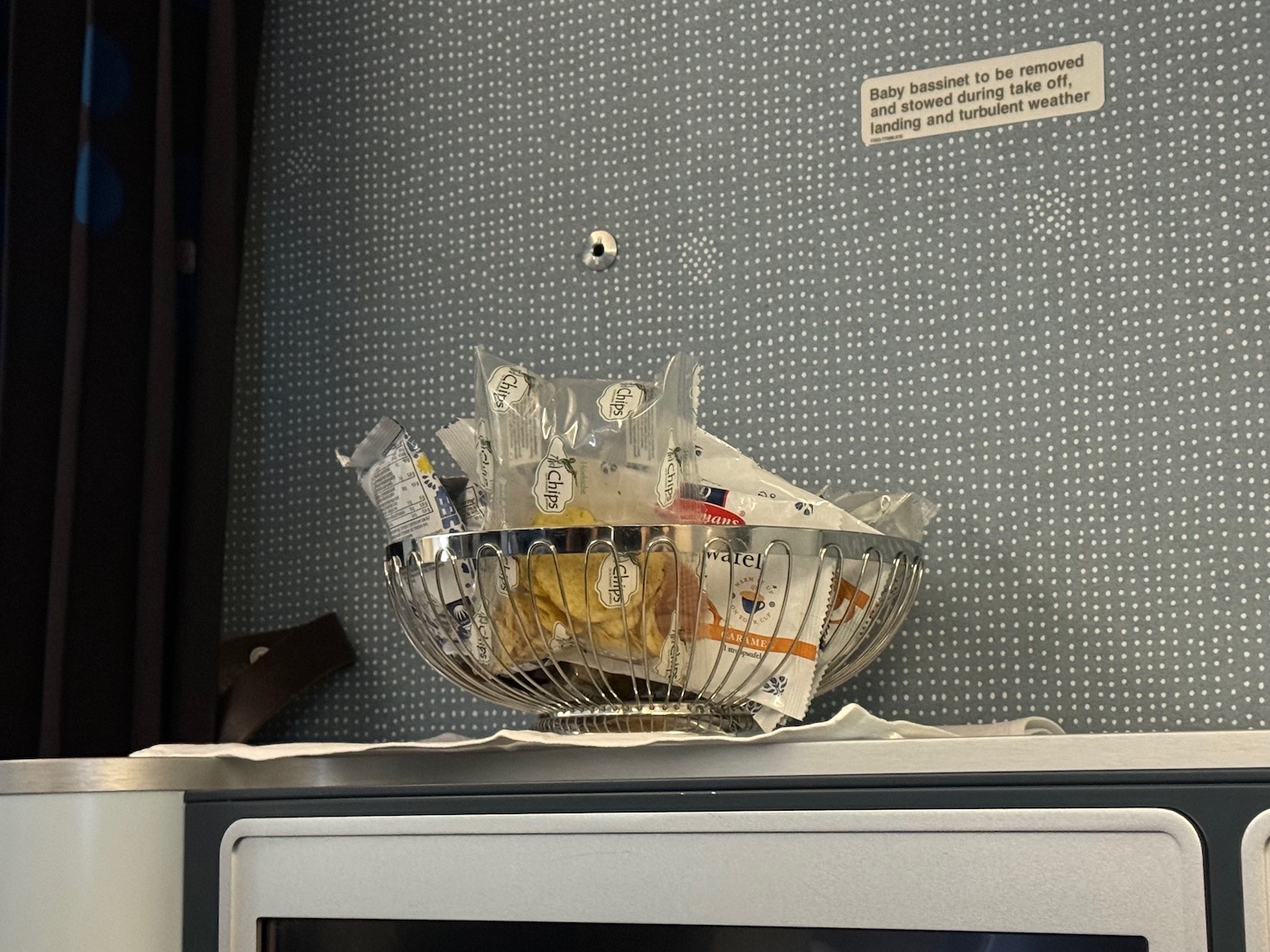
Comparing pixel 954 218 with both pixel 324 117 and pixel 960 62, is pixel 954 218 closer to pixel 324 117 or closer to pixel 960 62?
pixel 960 62

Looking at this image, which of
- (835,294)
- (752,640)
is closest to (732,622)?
(752,640)

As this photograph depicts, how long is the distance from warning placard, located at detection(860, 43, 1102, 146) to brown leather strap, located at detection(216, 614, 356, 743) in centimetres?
61

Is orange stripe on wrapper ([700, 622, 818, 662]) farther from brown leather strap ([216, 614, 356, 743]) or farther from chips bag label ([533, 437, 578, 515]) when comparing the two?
brown leather strap ([216, 614, 356, 743])

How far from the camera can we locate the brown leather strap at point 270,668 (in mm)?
1088

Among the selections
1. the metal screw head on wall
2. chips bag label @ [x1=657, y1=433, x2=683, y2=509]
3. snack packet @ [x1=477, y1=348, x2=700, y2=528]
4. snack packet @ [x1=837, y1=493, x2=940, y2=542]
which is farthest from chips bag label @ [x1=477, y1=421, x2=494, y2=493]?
the metal screw head on wall

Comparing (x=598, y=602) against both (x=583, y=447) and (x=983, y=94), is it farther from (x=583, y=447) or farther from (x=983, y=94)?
(x=983, y=94)

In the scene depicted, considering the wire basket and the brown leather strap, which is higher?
the wire basket

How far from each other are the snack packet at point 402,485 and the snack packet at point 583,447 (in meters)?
0.04

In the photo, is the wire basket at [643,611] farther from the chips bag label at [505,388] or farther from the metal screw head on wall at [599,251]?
the metal screw head on wall at [599,251]

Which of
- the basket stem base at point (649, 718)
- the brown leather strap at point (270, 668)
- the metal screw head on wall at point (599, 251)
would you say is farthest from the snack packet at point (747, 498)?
the brown leather strap at point (270, 668)

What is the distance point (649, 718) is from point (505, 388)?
0.21 meters

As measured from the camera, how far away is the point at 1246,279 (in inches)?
37.7

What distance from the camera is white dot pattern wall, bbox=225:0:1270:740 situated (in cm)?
96

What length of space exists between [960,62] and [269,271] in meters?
0.64
